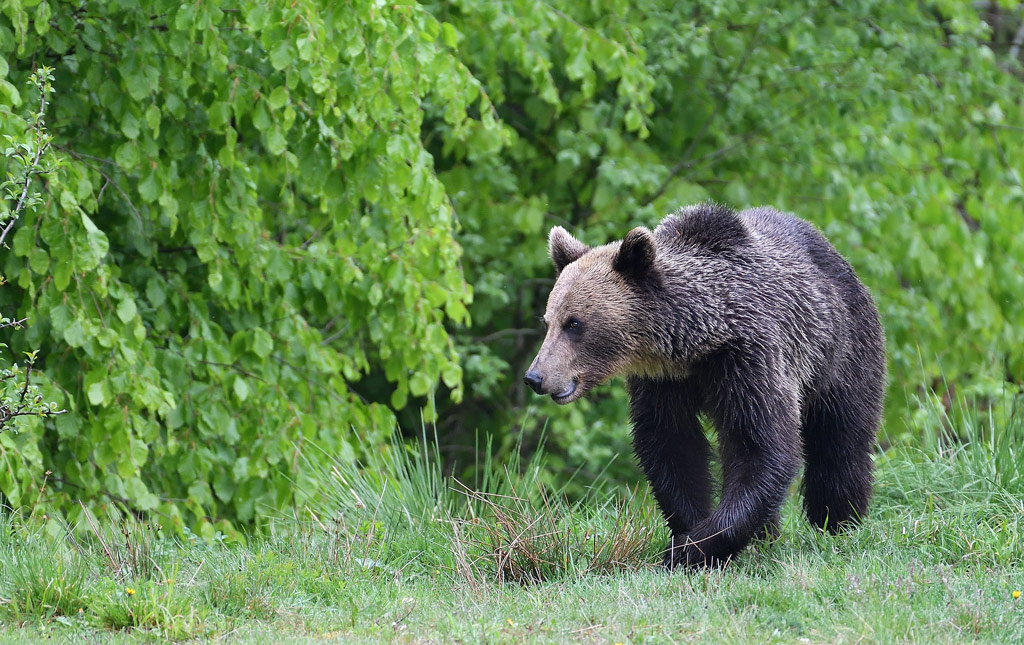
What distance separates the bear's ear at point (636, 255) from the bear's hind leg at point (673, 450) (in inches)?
21.6

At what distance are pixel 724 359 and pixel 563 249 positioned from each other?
3.28 ft

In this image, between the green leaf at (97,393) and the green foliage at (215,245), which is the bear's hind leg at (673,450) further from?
the green leaf at (97,393)

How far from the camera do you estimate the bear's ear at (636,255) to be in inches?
215

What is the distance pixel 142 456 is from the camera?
21.4ft

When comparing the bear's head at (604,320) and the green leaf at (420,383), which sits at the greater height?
the bear's head at (604,320)

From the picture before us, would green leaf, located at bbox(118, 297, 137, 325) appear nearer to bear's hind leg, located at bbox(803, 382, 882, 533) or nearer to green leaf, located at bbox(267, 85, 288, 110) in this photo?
green leaf, located at bbox(267, 85, 288, 110)

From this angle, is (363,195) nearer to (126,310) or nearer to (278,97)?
(278,97)

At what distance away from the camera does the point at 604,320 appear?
18.1ft

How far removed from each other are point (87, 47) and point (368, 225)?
2.04 metres

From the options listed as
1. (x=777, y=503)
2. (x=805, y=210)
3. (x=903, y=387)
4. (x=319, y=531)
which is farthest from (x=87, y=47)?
(x=903, y=387)

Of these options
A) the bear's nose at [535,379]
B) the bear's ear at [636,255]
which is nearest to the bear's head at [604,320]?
the bear's ear at [636,255]

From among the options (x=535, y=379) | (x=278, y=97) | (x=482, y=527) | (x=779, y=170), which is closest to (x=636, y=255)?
(x=535, y=379)

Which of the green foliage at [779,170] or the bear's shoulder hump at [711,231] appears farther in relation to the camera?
the green foliage at [779,170]

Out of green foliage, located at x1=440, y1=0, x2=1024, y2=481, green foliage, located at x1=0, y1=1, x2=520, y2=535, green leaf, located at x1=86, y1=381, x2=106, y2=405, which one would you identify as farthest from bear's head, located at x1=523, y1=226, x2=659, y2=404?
green foliage, located at x1=440, y1=0, x2=1024, y2=481
